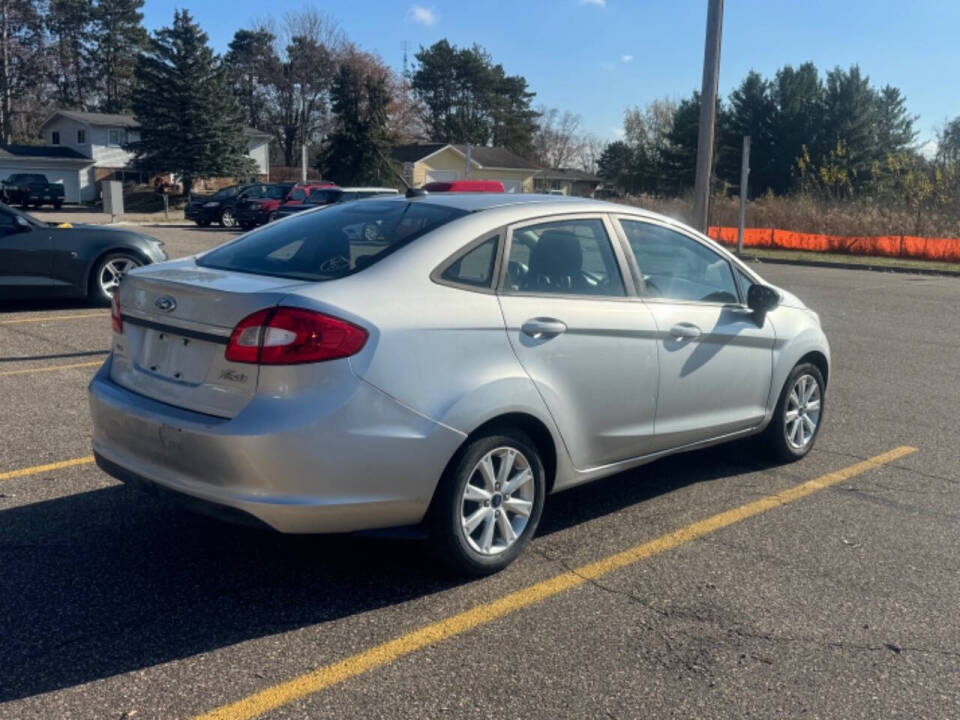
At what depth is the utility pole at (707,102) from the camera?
10.5 m

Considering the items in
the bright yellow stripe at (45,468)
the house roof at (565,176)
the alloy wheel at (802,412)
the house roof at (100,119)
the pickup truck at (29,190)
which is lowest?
the bright yellow stripe at (45,468)

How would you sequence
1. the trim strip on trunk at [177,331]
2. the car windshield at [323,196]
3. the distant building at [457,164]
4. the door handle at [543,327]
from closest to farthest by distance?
the trim strip on trunk at [177,331], the door handle at [543,327], the car windshield at [323,196], the distant building at [457,164]

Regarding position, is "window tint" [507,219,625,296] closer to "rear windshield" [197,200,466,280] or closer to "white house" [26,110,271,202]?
"rear windshield" [197,200,466,280]

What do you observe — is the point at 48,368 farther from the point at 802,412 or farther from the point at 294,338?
the point at 802,412

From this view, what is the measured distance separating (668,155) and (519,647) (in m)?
64.2

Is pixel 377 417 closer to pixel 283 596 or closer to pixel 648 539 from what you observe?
pixel 283 596

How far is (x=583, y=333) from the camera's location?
14.3 feet

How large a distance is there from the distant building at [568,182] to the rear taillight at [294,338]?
239 feet

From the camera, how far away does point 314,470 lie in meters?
3.52

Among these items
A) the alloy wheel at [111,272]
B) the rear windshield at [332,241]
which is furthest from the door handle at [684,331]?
the alloy wheel at [111,272]

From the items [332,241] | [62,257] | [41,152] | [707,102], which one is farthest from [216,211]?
[41,152]

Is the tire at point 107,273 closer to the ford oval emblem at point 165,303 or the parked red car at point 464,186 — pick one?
the parked red car at point 464,186

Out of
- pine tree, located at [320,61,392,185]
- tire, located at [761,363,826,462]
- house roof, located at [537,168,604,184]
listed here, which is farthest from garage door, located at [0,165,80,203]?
tire, located at [761,363,826,462]

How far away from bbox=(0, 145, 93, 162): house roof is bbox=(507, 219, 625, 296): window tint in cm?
6405
